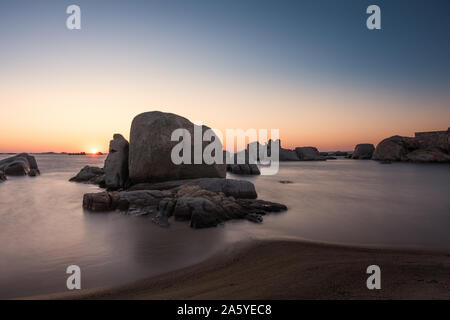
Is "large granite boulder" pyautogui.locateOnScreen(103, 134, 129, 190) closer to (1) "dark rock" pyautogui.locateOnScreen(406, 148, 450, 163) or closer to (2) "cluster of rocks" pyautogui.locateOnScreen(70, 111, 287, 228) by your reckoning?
(2) "cluster of rocks" pyautogui.locateOnScreen(70, 111, 287, 228)

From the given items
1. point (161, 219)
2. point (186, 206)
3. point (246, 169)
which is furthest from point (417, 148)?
point (161, 219)

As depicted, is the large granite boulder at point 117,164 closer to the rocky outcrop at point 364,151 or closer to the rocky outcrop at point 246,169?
the rocky outcrop at point 246,169

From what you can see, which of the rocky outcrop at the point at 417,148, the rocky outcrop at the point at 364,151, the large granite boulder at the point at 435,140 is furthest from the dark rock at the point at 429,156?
the rocky outcrop at the point at 364,151

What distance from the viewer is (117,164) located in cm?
1500

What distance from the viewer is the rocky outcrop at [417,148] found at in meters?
53.6

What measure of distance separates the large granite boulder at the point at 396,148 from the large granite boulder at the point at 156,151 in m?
62.7

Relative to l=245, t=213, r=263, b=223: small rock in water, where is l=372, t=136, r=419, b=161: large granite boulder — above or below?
above

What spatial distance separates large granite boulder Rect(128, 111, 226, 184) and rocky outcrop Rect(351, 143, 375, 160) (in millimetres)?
76832

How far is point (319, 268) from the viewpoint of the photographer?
14.3ft

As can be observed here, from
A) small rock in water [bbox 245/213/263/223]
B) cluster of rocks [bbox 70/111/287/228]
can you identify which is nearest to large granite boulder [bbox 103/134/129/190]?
cluster of rocks [bbox 70/111/287/228]

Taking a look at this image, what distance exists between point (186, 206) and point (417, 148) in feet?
231

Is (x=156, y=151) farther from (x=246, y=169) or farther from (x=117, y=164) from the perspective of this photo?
(x=246, y=169)

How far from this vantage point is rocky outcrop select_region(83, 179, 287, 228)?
7699 millimetres
